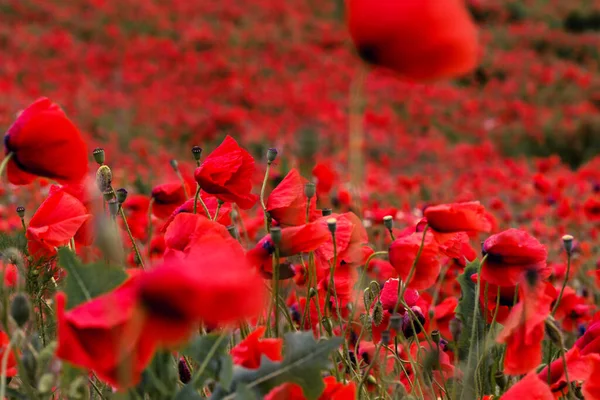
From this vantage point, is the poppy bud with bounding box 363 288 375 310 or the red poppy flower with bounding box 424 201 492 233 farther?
the poppy bud with bounding box 363 288 375 310

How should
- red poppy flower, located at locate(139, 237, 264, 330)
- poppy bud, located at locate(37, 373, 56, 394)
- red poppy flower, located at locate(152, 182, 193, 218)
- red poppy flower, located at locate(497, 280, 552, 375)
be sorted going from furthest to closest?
red poppy flower, located at locate(152, 182, 193, 218) → red poppy flower, located at locate(497, 280, 552, 375) → poppy bud, located at locate(37, 373, 56, 394) → red poppy flower, located at locate(139, 237, 264, 330)

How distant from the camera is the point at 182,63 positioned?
28.4 ft

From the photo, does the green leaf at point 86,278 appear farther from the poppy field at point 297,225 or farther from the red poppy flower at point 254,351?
the red poppy flower at point 254,351

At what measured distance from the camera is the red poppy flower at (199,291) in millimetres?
385

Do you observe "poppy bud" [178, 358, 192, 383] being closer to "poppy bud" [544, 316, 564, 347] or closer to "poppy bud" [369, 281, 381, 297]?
"poppy bud" [369, 281, 381, 297]

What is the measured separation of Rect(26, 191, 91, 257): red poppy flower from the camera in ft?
2.64

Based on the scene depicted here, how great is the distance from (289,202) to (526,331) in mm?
319

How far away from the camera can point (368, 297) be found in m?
0.87

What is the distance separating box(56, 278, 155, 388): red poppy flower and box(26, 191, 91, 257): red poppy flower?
29cm

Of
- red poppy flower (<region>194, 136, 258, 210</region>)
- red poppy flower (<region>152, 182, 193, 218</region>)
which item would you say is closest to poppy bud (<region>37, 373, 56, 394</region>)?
red poppy flower (<region>194, 136, 258, 210</region>)

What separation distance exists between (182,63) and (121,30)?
1.48 meters

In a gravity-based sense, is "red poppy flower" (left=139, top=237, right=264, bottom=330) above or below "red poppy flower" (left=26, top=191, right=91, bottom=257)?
above

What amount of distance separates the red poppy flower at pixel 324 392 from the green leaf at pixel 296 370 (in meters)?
0.01

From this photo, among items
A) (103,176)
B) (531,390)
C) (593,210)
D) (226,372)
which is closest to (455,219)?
(531,390)
